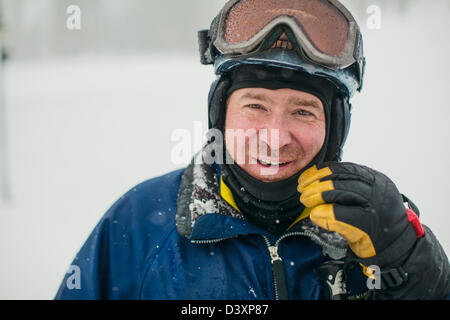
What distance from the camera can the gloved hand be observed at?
1633 mm

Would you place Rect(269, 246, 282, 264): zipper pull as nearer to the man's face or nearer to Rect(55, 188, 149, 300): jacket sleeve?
the man's face

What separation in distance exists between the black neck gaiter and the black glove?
0.14 metres

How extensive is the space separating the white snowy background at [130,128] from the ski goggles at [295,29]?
82 cm

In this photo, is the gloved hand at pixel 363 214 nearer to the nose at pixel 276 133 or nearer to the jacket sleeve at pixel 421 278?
the jacket sleeve at pixel 421 278

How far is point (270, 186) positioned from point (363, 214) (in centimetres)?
44

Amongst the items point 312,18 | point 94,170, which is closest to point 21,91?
point 94,170

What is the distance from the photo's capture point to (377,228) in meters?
1.65

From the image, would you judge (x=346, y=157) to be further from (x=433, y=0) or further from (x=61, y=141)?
(x=433, y=0)

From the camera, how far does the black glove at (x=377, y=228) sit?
5.35ft

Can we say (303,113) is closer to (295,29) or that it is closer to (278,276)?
(295,29)

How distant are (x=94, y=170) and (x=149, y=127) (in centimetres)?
260

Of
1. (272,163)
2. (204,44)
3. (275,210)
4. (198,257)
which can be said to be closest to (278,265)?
(275,210)

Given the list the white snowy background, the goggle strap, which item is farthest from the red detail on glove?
the white snowy background
